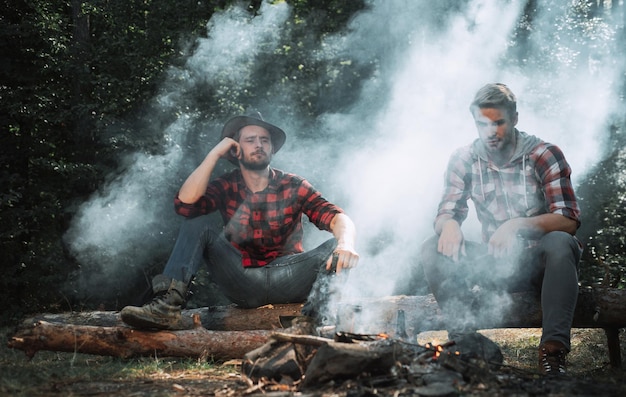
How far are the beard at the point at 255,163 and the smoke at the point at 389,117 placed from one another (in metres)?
2.22

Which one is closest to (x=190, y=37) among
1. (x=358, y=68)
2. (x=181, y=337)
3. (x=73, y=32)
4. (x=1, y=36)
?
(x=73, y=32)

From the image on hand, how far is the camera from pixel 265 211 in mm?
4898

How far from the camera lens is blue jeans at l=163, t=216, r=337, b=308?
4.56m

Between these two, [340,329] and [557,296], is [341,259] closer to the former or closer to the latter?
[340,329]

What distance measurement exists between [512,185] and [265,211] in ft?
6.10

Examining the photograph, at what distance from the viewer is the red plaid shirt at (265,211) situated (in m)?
4.88

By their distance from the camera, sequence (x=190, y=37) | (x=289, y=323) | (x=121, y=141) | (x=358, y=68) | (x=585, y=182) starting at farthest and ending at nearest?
(x=358, y=68) → (x=585, y=182) → (x=190, y=37) → (x=121, y=141) → (x=289, y=323)

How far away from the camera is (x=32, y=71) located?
317 inches

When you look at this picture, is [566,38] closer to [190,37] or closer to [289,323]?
[190,37]

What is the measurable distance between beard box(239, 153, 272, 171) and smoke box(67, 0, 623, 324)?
2217 mm

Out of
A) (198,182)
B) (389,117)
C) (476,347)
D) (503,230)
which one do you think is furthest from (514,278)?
(389,117)

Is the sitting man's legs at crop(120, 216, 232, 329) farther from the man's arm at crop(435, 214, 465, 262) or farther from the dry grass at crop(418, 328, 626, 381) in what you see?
the dry grass at crop(418, 328, 626, 381)

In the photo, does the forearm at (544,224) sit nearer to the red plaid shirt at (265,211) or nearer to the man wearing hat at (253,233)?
the man wearing hat at (253,233)

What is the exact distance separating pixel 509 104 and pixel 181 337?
279cm
